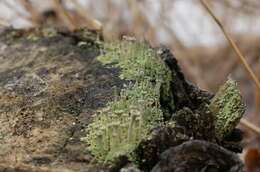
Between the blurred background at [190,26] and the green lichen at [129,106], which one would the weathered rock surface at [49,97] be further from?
the blurred background at [190,26]

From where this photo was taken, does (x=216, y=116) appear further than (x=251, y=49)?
No

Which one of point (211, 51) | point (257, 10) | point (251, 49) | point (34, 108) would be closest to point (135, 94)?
point (34, 108)

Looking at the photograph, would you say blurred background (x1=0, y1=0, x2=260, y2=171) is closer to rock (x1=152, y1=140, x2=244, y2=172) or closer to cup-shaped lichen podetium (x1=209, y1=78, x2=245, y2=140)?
cup-shaped lichen podetium (x1=209, y1=78, x2=245, y2=140)

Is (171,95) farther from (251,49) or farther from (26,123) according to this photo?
(251,49)

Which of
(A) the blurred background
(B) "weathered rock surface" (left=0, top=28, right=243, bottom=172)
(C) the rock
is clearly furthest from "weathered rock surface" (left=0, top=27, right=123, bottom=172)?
(A) the blurred background

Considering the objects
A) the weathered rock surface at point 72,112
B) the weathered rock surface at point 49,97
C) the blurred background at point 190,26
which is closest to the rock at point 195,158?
the weathered rock surface at point 72,112

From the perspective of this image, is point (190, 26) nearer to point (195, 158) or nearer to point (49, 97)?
point (49, 97)
